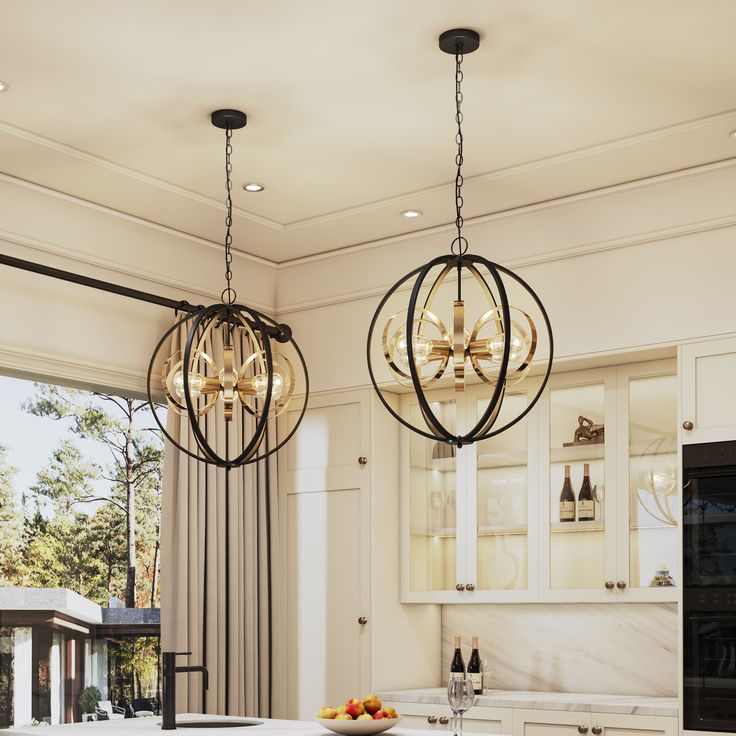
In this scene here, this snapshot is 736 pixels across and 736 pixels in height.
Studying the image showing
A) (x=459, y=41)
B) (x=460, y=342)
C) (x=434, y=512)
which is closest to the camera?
(x=460, y=342)

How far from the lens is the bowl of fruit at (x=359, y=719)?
10.2 ft

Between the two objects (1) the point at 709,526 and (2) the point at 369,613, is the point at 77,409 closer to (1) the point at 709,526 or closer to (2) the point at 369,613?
(2) the point at 369,613

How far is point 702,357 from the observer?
407cm

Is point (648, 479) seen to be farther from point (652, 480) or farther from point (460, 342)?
point (460, 342)

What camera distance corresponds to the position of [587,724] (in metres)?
4.19

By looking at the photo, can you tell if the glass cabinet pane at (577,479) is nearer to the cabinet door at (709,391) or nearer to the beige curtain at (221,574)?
the cabinet door at (709,391)

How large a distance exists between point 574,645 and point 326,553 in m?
1.19

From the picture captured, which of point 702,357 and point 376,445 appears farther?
point 376,445

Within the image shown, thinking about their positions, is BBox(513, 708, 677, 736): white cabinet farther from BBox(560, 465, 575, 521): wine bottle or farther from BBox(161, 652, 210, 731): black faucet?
BBox(161, 652, 210, 731): black faucet

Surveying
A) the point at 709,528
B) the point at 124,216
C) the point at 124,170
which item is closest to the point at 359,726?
the point at 709,528

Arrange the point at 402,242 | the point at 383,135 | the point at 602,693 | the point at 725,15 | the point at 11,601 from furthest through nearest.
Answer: the point at 402,242 → the point at 602,693 → the point at 11,601 → the point at 383,135 → the point at 725,15

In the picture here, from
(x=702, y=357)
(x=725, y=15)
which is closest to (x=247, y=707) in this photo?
(x=702, y=357)

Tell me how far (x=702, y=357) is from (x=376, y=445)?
1.61 meters

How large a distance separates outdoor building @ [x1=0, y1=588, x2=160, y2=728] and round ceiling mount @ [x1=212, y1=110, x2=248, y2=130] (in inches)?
79.3
